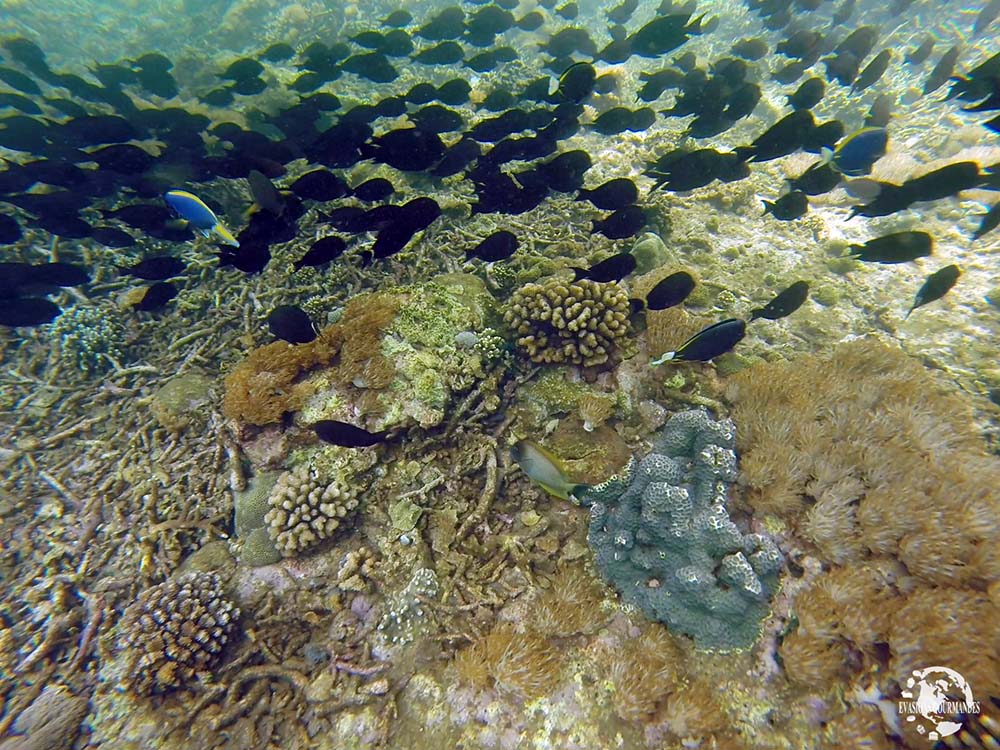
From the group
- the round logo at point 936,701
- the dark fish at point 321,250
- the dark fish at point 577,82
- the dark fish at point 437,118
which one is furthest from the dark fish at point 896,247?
the dark fish at point 437,118

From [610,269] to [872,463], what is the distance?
8.24 feet

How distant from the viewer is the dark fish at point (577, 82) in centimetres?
639

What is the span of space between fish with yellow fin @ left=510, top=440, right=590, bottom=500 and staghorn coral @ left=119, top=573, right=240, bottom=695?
3.05 m

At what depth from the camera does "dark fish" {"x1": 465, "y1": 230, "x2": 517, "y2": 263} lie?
4.46m

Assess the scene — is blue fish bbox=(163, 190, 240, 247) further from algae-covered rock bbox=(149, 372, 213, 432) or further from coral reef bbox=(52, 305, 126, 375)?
coral reef bbox=(52, 305, 126, 375)

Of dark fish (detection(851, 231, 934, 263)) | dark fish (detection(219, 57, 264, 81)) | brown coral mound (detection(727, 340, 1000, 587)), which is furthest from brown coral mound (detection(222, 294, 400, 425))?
dark fish (detection(219, 57, 264, 81))

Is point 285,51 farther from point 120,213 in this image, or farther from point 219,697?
point 219,697

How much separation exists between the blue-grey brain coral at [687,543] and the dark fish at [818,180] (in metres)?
3.52

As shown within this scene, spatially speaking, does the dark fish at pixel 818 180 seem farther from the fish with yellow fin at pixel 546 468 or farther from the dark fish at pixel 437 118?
the fish with yellow fin at pixel 546 468

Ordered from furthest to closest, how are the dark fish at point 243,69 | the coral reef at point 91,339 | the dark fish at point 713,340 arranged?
the dark fish at point 243,69
the coral reef at point 91,339
the dark fish at point 713,340

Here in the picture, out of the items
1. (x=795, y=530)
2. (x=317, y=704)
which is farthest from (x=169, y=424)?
(x=795, y=530)

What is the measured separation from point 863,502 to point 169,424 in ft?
22.2

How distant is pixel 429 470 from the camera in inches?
179

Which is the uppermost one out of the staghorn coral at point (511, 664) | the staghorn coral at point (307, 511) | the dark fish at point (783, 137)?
the dark fish at point (783, 137)
